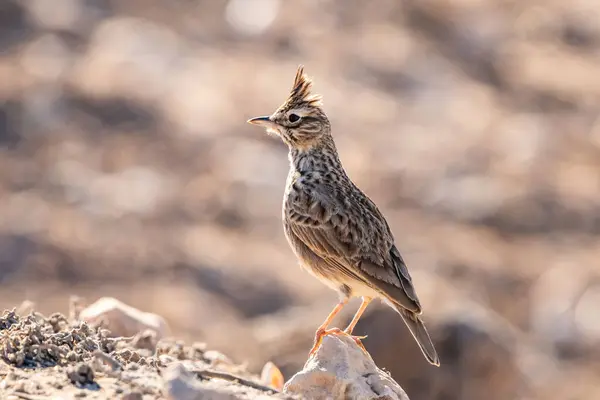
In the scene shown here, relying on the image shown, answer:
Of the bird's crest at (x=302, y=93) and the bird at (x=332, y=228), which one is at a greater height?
the bird's crest at (x=302, y=93)

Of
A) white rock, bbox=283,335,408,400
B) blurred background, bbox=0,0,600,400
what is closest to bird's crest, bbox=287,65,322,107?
white rock, bbox=283,335,408,400

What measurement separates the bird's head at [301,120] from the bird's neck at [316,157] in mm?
31

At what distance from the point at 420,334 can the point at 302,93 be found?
83.5 inches

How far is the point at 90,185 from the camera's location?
63.3 ft

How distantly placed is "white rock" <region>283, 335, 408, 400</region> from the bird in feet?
1.32

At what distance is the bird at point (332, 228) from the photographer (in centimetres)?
776

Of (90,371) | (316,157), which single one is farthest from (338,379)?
(316,157)

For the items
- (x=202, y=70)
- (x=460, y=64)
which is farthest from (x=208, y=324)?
(x=460, y=64)

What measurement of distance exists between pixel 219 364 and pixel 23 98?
13467 mm

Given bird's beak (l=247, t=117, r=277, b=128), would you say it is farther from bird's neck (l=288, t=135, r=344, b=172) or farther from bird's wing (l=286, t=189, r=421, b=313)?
bird's wing (l=286, t=189, r=421, b=313)

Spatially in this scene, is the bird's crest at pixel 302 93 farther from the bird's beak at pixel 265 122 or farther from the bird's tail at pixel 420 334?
the bird's tail at pixel 420 334

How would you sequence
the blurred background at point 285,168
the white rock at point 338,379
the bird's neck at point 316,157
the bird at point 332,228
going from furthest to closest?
the blurred background at point 285,168
the bird's neck at point 316,157
the bird at point 332,228
the white rock at point 338,379

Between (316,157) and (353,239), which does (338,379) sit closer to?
(353,239)


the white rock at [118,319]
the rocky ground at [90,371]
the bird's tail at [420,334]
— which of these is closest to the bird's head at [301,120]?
the bird's tail at [420,334]
